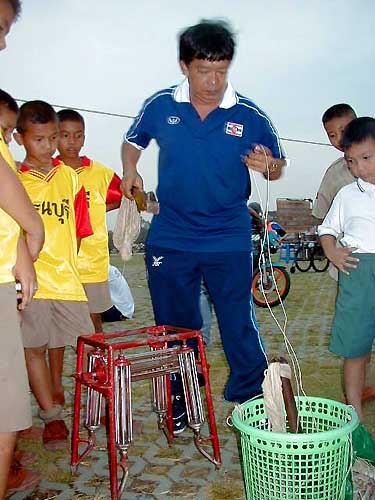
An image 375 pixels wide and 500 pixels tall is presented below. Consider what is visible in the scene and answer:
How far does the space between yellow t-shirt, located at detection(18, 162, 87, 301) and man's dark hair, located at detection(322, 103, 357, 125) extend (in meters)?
1.62

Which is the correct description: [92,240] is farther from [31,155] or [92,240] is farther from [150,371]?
[150,371]

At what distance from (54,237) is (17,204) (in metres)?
1.28

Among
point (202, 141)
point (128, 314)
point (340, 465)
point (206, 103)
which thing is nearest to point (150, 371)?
point (340, 465)

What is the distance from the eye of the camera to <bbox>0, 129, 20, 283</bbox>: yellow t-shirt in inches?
77.5

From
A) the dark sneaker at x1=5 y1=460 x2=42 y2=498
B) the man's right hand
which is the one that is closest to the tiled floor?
the dark sneaker at x1=5 y1=460 x2=42 y2=498

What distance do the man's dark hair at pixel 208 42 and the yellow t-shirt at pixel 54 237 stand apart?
3.26 feet

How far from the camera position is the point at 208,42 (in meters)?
2.81

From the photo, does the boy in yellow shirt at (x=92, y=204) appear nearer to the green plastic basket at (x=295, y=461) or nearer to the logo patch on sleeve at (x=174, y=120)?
the logo patch on sleeve at (x=174, y=120)

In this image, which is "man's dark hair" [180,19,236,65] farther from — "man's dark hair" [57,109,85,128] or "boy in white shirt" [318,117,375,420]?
"man's dark hair" [57,109,85,128]

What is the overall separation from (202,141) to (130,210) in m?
0.54

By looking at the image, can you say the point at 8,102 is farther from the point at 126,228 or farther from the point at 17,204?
the point at 17,204

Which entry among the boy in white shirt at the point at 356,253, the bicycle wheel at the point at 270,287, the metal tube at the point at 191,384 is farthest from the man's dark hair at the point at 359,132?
the bicycle wheel at the point at 270,287

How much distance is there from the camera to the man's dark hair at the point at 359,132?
284 centimetres

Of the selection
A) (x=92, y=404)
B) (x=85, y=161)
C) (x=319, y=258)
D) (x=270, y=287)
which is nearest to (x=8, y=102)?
(x=85, y=161)
